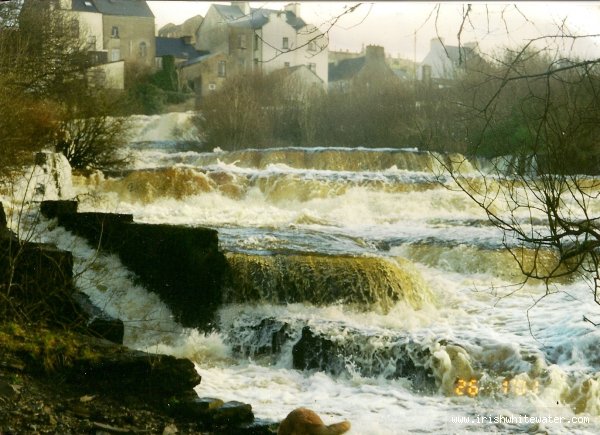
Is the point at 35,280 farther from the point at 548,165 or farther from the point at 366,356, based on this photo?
the point at 548,165

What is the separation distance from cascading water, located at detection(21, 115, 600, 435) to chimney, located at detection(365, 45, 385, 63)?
89.2ft

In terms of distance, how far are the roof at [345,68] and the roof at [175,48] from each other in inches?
317

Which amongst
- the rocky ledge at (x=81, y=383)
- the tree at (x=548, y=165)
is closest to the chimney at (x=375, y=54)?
the tree at (x=548, y=165)

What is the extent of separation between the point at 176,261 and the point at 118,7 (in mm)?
23500

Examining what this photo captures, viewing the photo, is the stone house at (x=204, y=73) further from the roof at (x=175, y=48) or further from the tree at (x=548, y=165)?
the tree at (x=548, y=165)

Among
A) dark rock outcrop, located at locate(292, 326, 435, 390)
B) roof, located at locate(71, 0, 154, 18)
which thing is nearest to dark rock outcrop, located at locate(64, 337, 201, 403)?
dark rock outcrop, located at locate(292, 326, 435, 390)

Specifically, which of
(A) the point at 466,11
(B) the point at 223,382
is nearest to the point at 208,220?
(B) the point at 223,382

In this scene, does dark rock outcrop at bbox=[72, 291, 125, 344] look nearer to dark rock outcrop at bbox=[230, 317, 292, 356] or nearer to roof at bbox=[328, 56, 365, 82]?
dark rock outcrop at bbox=[230, 317, 292, 356]

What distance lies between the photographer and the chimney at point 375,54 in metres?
42.0

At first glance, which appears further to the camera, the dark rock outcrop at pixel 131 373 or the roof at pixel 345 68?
the roof at pixel 345 68

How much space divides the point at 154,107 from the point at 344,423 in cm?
3139

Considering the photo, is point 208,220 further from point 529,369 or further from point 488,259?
point 529,369
